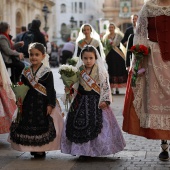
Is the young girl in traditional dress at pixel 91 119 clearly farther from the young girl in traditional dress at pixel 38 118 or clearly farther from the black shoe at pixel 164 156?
the black shoe at pixel 164 156

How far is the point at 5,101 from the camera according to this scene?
25.4ft

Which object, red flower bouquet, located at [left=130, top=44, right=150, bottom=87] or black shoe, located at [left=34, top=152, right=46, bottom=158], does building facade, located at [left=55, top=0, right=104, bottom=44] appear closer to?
black shoe, located at [left=34, top=152, right=46, bottom=158]

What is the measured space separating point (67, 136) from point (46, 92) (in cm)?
55

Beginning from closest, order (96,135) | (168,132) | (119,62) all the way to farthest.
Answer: (168,132) → (96,135) → (119,62)

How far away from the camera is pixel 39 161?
21.7 ft

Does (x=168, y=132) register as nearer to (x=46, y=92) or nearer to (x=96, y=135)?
(x=96, y=135)

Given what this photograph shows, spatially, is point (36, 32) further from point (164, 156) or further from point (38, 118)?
point (164, 156)

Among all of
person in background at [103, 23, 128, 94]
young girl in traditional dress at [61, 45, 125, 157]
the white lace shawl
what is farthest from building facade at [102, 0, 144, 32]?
the white lace shawl

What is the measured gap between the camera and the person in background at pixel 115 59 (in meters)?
14.6

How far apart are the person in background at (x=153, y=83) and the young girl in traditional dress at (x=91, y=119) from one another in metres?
0.29

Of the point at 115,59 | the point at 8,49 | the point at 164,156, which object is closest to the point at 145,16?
the point at 164,156

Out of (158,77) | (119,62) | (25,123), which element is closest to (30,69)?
(25,123)

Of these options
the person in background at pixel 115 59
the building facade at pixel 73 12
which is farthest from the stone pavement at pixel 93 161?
the building facade at pixel 73 12

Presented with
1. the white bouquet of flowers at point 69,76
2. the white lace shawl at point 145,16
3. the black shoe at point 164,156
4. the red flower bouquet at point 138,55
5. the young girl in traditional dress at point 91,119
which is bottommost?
the black shoe at point 164,156
